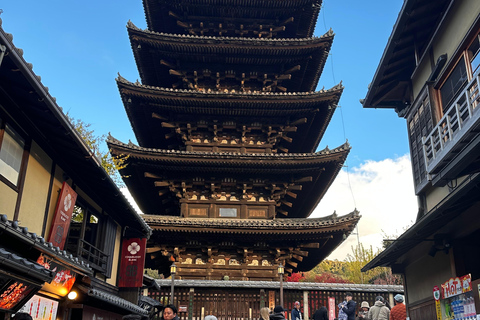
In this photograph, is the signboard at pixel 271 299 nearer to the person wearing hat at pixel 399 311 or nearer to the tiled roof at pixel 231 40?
the person wearing hat at pixel 399 311

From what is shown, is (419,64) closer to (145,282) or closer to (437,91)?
(437,91)

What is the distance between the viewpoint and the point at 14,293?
7.45 meters

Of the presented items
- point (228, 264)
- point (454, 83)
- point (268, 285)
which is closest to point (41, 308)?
point (268, 285)

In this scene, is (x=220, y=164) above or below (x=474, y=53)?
above

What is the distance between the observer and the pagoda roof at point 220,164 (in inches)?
846

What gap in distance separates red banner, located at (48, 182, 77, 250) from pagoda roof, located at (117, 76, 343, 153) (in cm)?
1212

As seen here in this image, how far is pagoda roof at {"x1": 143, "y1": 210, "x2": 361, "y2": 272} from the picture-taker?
65.5ft

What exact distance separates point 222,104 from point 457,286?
15.7m

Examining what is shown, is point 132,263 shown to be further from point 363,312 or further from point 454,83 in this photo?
point 454,83

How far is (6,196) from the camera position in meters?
8.62

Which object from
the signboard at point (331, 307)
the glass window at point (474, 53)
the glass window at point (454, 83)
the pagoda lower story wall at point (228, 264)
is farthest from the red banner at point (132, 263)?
the glass window at point (474, 53)

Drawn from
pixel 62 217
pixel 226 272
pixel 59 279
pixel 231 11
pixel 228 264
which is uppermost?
pixel 231 11

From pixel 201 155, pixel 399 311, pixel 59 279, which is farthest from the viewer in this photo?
pixel 201 155

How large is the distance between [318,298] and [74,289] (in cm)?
1064
